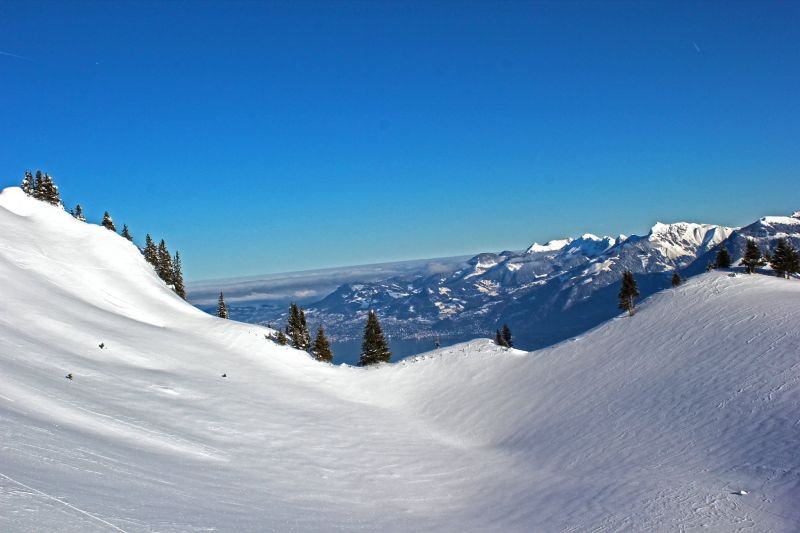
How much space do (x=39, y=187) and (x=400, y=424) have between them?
80.5m

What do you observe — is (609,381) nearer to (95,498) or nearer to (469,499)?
(469,499)

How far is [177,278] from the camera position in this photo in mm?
90312

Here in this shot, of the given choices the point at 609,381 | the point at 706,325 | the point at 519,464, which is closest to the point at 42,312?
the point at 519,464

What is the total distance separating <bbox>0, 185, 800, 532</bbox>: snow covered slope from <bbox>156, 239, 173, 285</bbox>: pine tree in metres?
33.2

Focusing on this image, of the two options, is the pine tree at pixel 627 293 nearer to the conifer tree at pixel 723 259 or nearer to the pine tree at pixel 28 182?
the conifer tree at pixel 723 259

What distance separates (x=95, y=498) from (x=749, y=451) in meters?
24.1

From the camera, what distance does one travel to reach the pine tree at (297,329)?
61.2m

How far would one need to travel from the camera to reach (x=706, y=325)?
36.9 metres

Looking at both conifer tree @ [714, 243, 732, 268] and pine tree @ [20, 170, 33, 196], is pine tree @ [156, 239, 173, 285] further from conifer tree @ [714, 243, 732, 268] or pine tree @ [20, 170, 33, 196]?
conifer tree @ [714, 243, 732, 268]

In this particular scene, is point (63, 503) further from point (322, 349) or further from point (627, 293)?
point (627, 293)

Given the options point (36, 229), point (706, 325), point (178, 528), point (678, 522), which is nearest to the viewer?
point (178, 528)

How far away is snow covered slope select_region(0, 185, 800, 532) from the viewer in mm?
14562

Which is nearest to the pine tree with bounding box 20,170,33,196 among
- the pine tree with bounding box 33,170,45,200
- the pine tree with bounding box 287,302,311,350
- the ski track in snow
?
the pine tree with bounding box 33,170,45,200

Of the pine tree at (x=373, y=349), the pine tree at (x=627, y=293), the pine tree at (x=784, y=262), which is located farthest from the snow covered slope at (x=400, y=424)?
the pine tree at (x=784, y=262)
